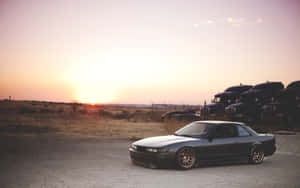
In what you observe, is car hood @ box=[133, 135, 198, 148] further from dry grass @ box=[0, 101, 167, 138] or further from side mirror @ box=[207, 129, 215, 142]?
dry grass @ box=[0, 101, 167, 138]

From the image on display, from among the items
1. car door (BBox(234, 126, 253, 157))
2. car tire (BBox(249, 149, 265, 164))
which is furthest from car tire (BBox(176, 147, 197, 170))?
car tire (BBox(249, 149, 265, 164))

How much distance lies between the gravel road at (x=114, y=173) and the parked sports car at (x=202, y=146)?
0.90 ft

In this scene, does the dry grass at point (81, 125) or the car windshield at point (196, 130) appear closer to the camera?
the car windshield at point (196, 130)

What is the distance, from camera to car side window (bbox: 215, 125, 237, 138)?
1025 centimetres

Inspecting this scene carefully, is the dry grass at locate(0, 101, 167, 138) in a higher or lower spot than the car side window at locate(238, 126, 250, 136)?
lower

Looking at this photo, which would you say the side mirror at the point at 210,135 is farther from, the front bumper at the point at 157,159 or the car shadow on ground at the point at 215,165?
the front bumper at the point at 157,159

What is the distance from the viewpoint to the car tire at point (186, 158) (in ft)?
30.4

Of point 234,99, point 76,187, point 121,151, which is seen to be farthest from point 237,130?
point 234,99

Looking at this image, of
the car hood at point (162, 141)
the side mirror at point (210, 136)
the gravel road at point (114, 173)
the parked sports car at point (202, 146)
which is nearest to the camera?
the gravel road at point (114, 173)

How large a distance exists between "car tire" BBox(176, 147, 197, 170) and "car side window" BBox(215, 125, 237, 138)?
112cm

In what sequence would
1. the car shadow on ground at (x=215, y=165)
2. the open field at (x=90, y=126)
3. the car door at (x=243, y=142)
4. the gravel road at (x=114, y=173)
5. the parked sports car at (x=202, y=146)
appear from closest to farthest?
the gravel road at (x=114, y=173) < the parked sports car at (x=202, y=146) < the car shadow on ground at (x=215, y=165) < the car door at (x=243, y=142) < the open field at (x=90, y=126)

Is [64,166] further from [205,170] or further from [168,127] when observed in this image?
[168,127]

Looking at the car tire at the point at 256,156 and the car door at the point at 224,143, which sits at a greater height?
the car door at the point at 224,143

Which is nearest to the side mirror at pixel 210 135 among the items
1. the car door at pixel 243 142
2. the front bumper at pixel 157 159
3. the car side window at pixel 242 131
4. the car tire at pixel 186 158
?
the car tire at pixel 186 158
